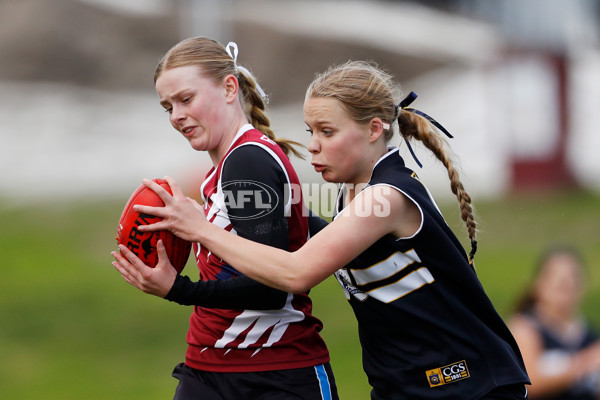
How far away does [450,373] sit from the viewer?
297cm

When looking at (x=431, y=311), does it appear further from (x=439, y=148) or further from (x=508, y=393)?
(x=439, y=148)

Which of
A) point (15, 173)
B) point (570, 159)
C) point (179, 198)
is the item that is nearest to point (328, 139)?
point (179, 198)

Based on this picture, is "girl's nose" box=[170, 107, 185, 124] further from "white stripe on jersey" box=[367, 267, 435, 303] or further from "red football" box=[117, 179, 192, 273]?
"white stripe on jersey" box=[367, 267, 435, 303]

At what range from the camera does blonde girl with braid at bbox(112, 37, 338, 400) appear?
3.04 m

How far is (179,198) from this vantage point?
3.01 metres

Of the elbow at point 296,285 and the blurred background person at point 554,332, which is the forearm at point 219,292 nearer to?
the elbow at point 296,285

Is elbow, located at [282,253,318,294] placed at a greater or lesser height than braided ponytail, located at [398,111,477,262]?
lesser

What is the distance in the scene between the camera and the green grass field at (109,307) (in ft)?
31.8

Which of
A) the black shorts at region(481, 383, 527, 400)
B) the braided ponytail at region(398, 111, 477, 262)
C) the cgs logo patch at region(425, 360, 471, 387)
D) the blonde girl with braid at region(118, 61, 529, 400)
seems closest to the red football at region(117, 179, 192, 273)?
the blonde girl with braid at region(118, 61, 529, 400)

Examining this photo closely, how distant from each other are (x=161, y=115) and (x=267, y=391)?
2060 centimetres

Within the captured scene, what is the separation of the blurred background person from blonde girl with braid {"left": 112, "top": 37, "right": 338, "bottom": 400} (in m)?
2.91

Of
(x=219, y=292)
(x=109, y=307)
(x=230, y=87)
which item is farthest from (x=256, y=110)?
(x=109, y=307)

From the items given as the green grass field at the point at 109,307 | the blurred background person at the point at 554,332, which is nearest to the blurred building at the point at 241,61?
the green grass field at the point at 109,307

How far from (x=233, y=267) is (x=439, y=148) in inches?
34.8
